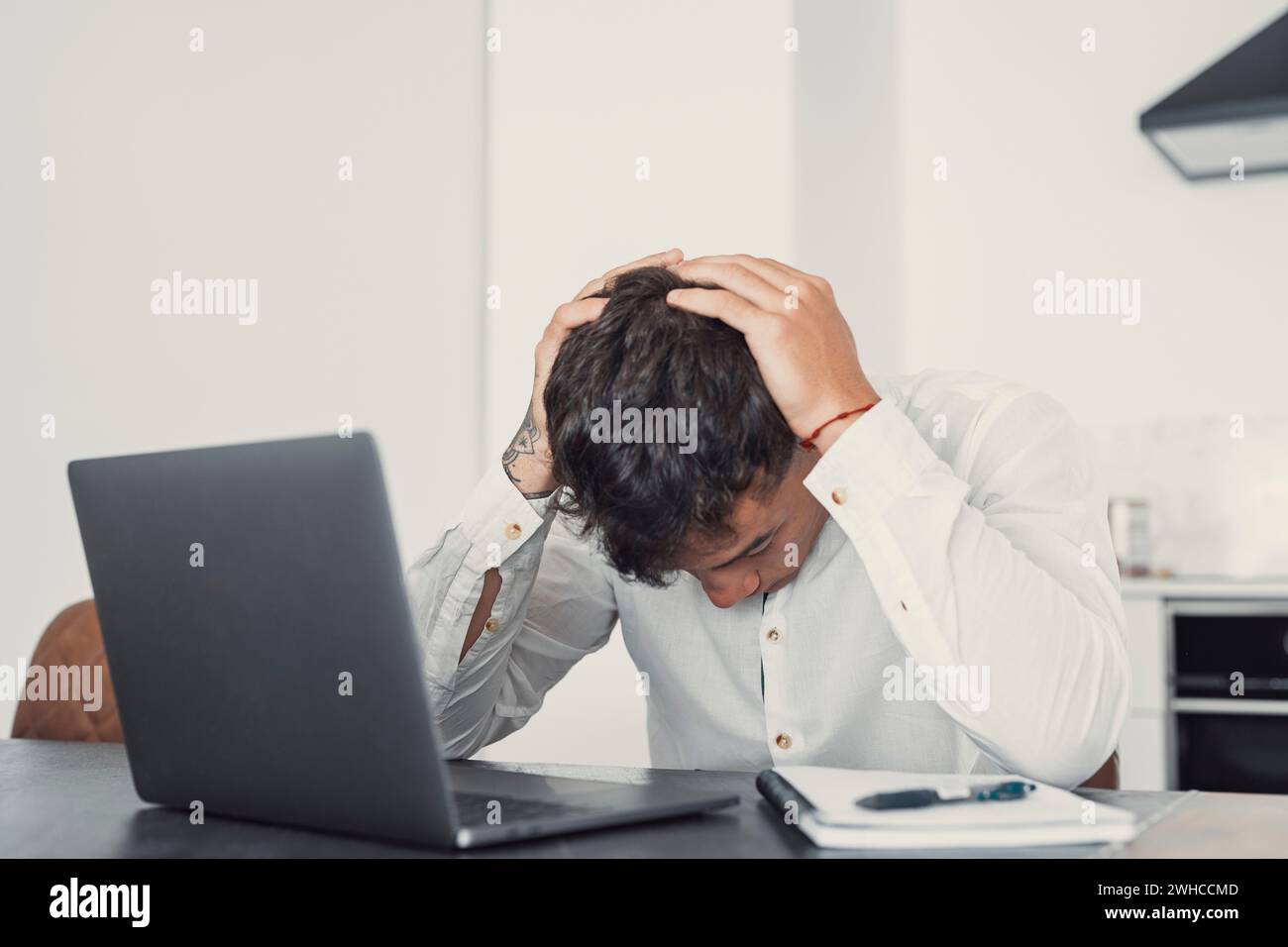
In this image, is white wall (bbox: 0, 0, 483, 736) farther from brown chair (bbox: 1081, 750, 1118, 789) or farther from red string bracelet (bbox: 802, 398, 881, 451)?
brown chair (bbox: 1081, 750, 1118, 789)

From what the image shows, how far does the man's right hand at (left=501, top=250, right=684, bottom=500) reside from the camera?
1.03 meters

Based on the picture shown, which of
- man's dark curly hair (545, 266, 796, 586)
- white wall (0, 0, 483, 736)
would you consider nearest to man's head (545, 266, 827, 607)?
man's dark curly hair (545, 266, 796, 586)

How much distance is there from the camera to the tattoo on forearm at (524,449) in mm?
1075

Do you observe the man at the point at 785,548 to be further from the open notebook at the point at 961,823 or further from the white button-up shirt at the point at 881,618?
the open notebook at the point at 961,823

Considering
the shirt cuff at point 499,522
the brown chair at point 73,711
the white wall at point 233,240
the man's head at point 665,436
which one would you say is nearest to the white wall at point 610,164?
the white wall at point 233,240

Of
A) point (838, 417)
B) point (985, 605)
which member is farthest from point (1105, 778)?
point (838, 417)

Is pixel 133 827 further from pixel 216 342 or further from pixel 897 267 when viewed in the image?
pixel 897 267

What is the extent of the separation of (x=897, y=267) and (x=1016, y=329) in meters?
0.38

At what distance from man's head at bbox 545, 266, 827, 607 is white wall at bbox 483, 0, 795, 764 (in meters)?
1.42

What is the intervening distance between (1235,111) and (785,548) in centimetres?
217

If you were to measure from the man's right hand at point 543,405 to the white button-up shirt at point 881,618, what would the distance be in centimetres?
2

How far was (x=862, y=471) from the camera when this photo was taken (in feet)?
2.99

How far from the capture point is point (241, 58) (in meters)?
2.51

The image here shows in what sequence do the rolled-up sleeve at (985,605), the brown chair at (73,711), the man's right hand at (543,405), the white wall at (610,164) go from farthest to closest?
the white wall at (610,164), the brown chair at (73,711), the man's right hand at (543,405), the rolled-up sleeve at (985,605)
